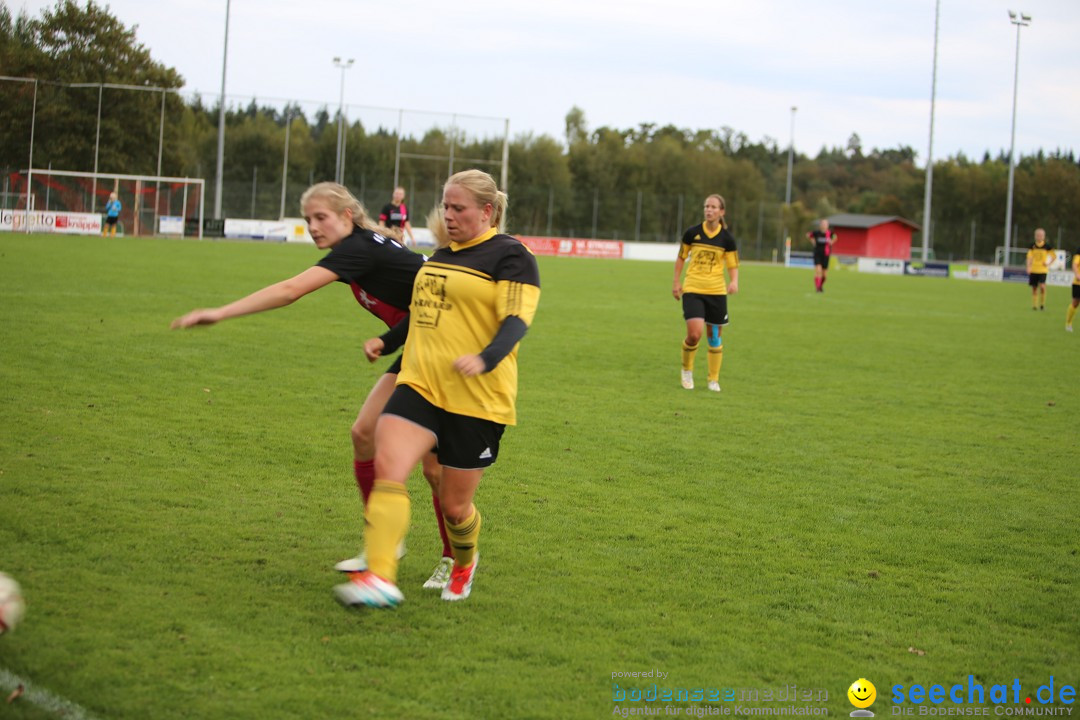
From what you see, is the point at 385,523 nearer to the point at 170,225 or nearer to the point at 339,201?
the point at 339,201

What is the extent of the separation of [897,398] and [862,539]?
6029 millimetres

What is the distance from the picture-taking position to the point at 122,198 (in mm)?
42438

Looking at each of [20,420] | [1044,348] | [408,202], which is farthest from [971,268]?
[20,420]

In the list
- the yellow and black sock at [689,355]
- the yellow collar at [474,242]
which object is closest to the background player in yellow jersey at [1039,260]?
the yellow and black sock at [689,355]

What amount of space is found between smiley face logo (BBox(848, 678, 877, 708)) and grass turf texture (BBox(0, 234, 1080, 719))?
0.25ft

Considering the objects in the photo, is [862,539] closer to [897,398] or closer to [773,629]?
[773,629]

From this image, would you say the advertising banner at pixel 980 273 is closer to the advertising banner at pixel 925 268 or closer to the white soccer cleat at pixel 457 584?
the advertising banner at pixel 925 268

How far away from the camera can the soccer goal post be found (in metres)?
40.2

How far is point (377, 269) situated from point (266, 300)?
66 centimetres

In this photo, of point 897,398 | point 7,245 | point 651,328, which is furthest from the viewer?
point 7,245

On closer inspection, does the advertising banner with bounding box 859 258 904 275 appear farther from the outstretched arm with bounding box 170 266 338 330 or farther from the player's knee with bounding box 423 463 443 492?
the outstretched arm with bounding box 170 266 338 330

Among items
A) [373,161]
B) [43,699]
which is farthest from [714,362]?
[373,161]

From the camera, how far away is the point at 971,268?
55.9 meters

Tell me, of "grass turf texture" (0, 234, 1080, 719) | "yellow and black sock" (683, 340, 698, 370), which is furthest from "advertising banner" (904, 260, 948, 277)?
"yellow and black sock" (683, 340, 698, 370)
